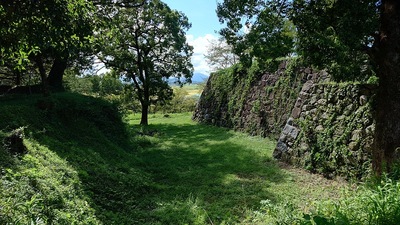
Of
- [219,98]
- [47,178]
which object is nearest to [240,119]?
[219,98]

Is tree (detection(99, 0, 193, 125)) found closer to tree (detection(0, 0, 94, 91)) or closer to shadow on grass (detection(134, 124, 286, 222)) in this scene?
shadow on grass (detection(134, 124, 286, 222))

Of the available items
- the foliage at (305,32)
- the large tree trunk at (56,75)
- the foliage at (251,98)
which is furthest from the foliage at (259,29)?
the large tree trunk at (56,75)

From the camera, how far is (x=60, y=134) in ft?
24.8

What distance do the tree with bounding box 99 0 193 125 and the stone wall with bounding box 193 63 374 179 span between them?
623cm

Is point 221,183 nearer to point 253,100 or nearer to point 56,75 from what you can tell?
point 253,100

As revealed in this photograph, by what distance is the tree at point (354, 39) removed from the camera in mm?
4852

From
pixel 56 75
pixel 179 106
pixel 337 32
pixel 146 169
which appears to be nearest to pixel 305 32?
pixel 337 32

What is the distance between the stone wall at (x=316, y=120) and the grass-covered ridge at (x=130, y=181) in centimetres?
53

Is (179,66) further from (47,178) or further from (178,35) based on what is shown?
(47,178)

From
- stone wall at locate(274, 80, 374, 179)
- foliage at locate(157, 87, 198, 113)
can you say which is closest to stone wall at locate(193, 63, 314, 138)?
stone wall at locate(274, 80, 374, 179)

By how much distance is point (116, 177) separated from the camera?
6398mm

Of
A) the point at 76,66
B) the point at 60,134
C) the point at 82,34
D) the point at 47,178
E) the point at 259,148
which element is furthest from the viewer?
the point at 76,66

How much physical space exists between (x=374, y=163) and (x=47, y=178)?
5.63 m

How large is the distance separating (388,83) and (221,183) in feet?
13.0
